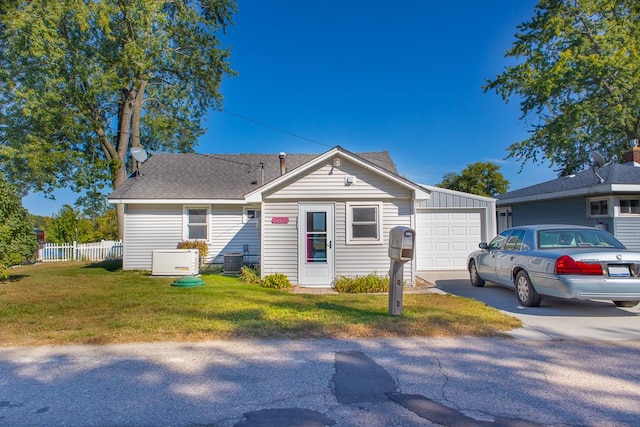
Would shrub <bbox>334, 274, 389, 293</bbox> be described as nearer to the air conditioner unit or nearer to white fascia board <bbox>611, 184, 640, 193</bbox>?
the air conditioner unit

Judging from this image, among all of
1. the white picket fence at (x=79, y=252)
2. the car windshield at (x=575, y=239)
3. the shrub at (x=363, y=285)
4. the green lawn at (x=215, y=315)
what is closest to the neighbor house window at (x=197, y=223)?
the green lawn at (x=215, y=315)

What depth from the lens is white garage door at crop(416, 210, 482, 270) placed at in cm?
1464

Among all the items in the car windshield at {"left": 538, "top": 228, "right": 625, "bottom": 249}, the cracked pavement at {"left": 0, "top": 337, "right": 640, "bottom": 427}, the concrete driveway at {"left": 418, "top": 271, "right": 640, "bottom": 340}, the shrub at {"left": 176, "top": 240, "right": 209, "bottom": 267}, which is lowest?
the cracked pavement at {"left": 0, "top": 337, "right": 640, "bottom": 427}

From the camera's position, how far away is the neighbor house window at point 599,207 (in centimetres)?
1324

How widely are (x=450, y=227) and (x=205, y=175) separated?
33.7 feet

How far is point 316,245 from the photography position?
11.2 m

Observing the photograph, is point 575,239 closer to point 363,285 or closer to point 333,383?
point 363,285

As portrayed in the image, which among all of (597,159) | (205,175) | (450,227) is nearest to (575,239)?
(450,227)

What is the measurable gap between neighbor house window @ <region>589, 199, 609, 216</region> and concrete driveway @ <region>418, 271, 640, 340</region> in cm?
584

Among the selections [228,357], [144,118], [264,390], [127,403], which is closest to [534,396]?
[264,390]

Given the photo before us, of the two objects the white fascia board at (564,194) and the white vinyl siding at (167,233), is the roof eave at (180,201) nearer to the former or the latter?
the white vinyl siding at (167,233)

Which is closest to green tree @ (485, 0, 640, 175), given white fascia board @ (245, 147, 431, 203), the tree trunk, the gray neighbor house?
the gray neighbor house

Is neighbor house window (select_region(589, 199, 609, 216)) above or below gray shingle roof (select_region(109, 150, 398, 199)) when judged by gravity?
below

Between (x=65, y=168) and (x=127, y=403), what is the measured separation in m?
22.1
